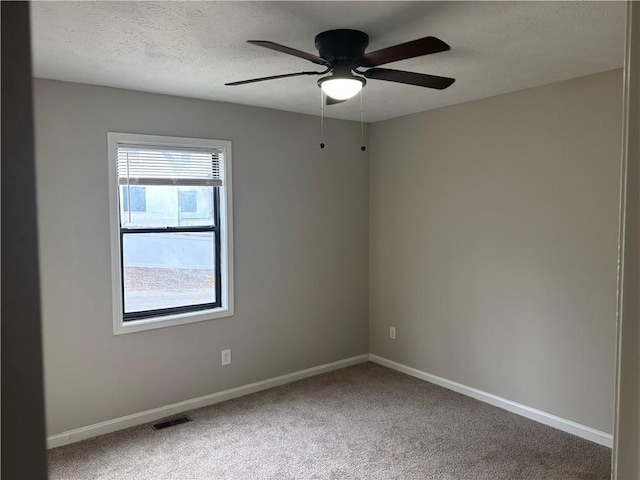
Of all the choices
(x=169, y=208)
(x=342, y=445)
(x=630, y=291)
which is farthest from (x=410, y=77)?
(x=342, y=445)

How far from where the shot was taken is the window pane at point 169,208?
3.48m

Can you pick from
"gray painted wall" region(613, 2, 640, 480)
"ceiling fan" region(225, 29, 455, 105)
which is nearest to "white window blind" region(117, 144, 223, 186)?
"ceiling fan" region(225, 29, 455, 105)

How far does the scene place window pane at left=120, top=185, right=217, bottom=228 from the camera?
3477mm

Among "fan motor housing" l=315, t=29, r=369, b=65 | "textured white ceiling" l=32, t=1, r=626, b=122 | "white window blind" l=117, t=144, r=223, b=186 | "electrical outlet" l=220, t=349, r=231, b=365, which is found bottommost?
"electrical outlet" l=220, t=349, r=231, b=365

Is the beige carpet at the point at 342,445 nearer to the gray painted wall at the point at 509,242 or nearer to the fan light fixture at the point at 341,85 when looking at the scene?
the gray painted wall at the point at 509,242

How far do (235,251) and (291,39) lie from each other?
6.49 feet

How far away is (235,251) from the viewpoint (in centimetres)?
393

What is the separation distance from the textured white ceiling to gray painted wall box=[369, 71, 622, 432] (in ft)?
1.20

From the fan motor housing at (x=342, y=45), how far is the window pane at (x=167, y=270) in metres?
2.01

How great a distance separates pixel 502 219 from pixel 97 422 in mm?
3278

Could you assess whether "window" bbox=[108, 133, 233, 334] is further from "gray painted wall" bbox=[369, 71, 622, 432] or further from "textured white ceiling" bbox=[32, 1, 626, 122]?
"gray painted wall" bbox=[369, 71, 622, 432]

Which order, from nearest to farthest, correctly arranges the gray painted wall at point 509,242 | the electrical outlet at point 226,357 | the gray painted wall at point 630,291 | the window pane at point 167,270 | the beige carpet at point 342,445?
1. the gray painted wall at point 630,291
2. the beige carpet at point 342,445
3. the gray painted wall at point 509,242
4. the window pane at point 167,270
5. the electrical outlet at point 226,357

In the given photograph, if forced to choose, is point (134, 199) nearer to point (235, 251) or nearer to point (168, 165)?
point (168, 165)

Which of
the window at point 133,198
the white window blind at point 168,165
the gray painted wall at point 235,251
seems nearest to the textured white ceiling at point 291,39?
the gray painted wall at point 235,251
